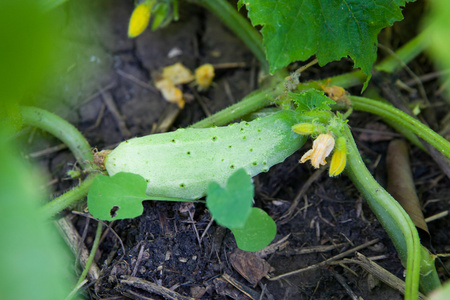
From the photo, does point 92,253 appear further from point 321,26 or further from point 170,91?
point 321,26

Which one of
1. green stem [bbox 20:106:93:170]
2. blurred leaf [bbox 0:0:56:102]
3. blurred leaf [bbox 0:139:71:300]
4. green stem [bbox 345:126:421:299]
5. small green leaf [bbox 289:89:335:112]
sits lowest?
green stem [bbox 345:126:421:299]

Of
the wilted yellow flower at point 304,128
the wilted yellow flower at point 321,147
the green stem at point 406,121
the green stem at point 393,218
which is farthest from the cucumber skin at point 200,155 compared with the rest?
the green stem at point 406,121

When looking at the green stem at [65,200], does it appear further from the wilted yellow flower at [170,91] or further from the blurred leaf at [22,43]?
the blurred leaf at [22,43]

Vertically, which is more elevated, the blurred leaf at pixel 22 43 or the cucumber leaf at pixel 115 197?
the blurred leaf at pixel 22 43

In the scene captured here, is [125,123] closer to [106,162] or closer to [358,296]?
[106,162]

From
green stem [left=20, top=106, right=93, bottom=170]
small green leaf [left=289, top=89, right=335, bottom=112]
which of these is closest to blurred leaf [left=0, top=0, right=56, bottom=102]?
small green leaf [left=289, top=89, right=335, bottom=112]

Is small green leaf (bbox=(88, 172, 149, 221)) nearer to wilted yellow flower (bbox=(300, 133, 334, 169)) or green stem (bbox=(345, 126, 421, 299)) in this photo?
wilted yellow flower (bbox=(300, 133, 334, 169))
